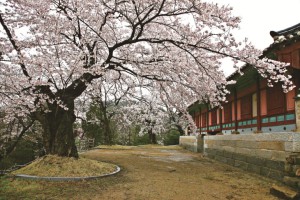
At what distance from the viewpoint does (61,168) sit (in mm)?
8805

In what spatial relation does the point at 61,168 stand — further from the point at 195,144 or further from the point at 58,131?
the point at 195,144

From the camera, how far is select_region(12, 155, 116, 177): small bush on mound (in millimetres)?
8461

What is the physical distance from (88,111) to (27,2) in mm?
22278

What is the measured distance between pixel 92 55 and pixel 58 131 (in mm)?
3101

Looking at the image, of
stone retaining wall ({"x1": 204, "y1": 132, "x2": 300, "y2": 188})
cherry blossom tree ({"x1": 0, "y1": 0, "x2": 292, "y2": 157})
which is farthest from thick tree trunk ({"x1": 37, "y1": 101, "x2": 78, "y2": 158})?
stone retaining wall ({"x1": 204, "y1": 132, "x2": 300, "y2": 188})

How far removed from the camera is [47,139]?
992cm

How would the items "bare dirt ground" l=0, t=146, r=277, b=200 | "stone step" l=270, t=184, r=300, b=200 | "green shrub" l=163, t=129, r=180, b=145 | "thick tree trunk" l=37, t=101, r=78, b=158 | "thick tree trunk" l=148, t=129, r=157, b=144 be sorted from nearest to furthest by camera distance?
1. "stone step" l=270, t=184, r=300, b=200
2. "bare dirt ground" l=0, t=146, r=277, b=200
3. "thick tree trunk" l=37, t=101, r=78, b=158
4. "thick tree trunk" l=148, t=129, r=157, b=144
5. "green shrub" l=163, t=129, r=180, b=145

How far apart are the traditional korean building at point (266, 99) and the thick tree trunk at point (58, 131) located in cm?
724

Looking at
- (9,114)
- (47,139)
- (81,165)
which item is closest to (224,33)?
(81,165)

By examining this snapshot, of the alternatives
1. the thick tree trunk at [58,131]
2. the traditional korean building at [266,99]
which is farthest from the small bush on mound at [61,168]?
the traditional korean building at [266,99]

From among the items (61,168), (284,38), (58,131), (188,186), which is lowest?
(188,186)

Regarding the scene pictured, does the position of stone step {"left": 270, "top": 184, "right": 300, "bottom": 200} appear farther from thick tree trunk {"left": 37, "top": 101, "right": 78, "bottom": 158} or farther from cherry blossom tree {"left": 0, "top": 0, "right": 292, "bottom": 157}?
thick tree trunk {"left": 37, "top": 101, "right": 78, "bottom": 158}

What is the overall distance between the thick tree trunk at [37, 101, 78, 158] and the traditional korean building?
7.24 meters

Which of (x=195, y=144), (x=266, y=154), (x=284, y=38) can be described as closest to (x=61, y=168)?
(x=266, y=154)
